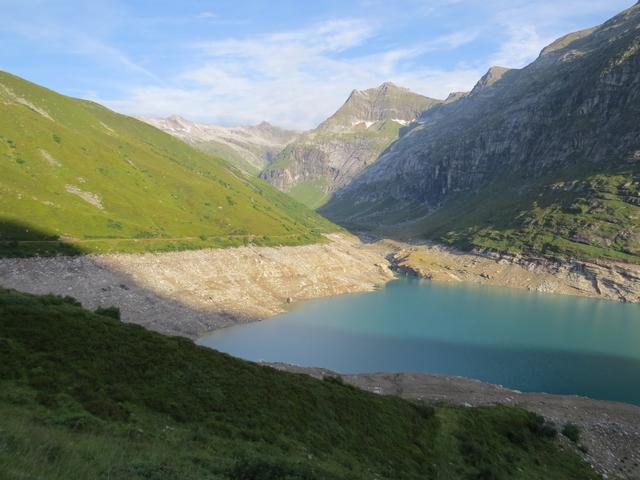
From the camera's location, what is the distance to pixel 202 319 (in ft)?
252

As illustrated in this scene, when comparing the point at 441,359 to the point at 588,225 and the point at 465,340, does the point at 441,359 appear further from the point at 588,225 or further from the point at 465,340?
the point at 588,225

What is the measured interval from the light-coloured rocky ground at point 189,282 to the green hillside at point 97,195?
509 centimetres

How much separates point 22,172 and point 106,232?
26.1 metres

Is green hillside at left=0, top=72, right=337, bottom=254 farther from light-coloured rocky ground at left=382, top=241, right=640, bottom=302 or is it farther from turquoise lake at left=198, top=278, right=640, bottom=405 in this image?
light-coloured rocky ground at left=382, top=241, right=640, bottom=302

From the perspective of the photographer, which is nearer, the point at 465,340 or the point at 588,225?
the point at 465,340

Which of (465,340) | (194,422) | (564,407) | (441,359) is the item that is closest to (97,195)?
(441,359)

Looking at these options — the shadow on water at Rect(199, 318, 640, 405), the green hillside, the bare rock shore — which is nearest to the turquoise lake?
the shadow on water at Rect(199, 318, 640, 405)

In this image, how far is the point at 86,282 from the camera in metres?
71.4

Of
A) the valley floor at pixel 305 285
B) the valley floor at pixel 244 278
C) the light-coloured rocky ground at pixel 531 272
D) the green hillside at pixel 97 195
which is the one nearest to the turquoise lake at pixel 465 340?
the valley floor at pixel 244 278

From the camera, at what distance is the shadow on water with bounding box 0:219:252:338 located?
217 feet

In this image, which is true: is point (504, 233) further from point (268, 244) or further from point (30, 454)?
point (30, 454)

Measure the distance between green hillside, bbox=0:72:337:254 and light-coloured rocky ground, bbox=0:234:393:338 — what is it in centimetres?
509

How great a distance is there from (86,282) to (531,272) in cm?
14742

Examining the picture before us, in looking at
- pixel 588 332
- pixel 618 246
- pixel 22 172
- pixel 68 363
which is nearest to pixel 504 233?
pixel 618 246
